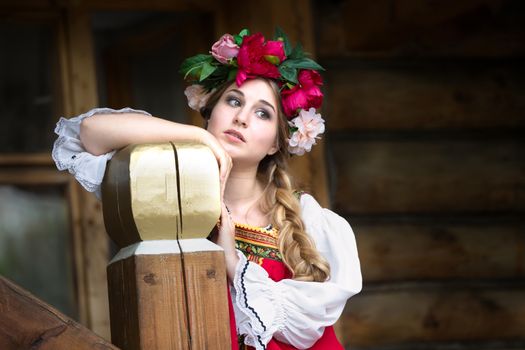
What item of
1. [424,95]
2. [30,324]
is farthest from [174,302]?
[424,95]

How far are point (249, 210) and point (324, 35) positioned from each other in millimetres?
1616

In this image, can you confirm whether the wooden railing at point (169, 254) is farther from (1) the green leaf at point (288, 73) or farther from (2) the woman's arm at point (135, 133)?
(1) the green leaf at point (288, 73)

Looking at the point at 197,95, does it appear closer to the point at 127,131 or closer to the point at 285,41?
the point at 285,41

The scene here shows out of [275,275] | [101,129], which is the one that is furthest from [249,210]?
[101,129]

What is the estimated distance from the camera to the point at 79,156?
7.88 feet

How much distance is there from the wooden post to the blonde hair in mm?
588

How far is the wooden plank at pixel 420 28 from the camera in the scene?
387 cm

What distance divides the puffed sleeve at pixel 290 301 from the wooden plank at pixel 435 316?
5.50 ft

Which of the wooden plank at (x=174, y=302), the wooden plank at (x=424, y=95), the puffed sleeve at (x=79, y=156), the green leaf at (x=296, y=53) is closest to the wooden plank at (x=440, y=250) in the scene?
the wooden plank at (x=424, y=95)

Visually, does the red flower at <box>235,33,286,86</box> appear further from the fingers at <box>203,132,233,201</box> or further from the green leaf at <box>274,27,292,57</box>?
the fingers at <box>203,132,233,201</box>

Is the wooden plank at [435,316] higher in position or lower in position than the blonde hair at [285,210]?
lower

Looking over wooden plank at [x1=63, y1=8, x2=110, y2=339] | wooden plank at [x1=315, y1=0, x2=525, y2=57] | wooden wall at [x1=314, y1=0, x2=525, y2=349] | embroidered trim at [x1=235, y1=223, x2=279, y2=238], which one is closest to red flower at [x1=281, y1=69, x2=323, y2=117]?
embroidered trim at [x1=235, y1=223, x2=279, y2=238]

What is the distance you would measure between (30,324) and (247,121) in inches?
36.5

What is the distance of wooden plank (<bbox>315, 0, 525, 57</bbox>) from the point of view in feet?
12.7
